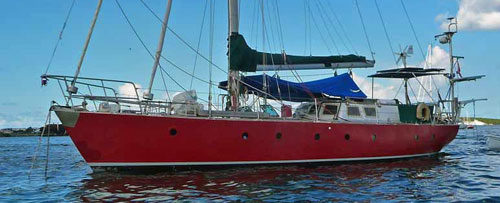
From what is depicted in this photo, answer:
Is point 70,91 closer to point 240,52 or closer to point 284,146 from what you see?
point 240,52

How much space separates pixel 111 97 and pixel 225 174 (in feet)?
15.1

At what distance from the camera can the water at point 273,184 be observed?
11031 mm

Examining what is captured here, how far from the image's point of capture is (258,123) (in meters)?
15.1

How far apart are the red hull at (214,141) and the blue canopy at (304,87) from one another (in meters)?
1.77

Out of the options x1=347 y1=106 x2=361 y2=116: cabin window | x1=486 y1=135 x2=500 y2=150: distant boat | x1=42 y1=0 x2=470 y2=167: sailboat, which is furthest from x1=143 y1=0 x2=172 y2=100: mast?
x1=486 y1=135 x2=500 y2=150: distant boat

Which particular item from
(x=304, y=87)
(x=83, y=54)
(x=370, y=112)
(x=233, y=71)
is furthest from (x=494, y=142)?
(x=83, y=54)

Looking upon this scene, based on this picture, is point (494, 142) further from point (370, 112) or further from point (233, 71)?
point (233, 71)

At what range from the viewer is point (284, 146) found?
15602mm

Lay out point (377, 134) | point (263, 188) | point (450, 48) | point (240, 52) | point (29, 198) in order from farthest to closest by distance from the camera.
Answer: point (450, 48), point (377, 134), point (240, 52), point (263, 188), point (29, 198)

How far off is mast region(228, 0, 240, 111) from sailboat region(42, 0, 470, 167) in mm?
41

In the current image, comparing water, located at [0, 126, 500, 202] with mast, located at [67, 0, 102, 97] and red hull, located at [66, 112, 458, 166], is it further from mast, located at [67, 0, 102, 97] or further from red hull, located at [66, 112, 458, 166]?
→ mast, located at [67, 0, 102, 97]

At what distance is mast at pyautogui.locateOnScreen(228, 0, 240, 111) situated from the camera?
16.8 meters

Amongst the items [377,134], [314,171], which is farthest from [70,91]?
[377,134]

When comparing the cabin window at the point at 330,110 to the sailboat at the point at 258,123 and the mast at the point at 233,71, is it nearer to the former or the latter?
the sailboat at the point at 258,123
